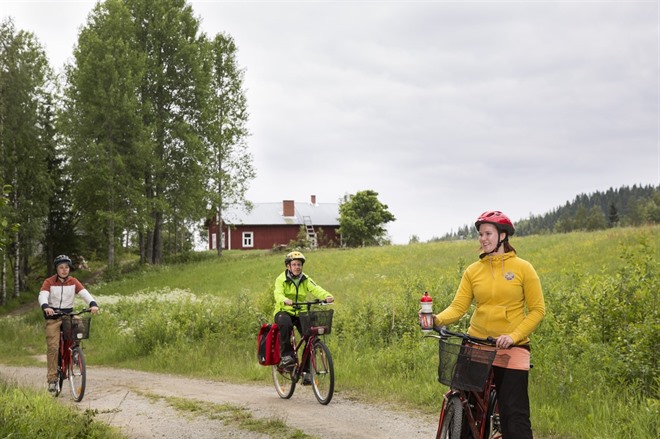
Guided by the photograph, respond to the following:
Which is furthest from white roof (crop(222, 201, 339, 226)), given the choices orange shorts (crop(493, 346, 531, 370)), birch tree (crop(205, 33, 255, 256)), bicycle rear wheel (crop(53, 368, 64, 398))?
orange shorts (crop(493, 346, 531, 370))

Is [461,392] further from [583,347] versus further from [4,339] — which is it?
[4,339]

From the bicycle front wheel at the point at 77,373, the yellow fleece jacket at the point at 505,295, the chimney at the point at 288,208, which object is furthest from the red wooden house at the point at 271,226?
the yellow fleece jacket at the point at 505,295

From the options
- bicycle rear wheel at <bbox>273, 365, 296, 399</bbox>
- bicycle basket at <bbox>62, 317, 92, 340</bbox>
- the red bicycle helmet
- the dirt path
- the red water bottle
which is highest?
the red bicycle helmet

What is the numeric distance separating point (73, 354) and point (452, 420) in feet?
24.2

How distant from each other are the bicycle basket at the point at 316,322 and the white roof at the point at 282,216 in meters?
58.6

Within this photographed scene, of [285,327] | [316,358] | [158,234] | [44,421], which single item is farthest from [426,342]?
[158,234]

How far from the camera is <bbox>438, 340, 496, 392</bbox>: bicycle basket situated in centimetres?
471

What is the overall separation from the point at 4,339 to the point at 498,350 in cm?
1926

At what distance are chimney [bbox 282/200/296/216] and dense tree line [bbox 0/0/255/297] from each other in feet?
90.9

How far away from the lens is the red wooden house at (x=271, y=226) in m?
68.8

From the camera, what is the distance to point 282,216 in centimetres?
7012

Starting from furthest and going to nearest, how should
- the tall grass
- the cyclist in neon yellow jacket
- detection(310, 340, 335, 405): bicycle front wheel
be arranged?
the cyclist in neon yellow jacket < detection(310, 340, 335, 405): bicycle front wheel < the tall grass

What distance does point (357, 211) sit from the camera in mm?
66688

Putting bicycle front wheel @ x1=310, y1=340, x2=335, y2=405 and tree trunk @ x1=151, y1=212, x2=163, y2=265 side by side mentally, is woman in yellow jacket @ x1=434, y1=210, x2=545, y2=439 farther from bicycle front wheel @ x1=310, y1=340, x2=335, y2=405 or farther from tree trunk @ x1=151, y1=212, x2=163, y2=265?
tree trunk @ x1=151, y1=212, x2=163, y2=265
